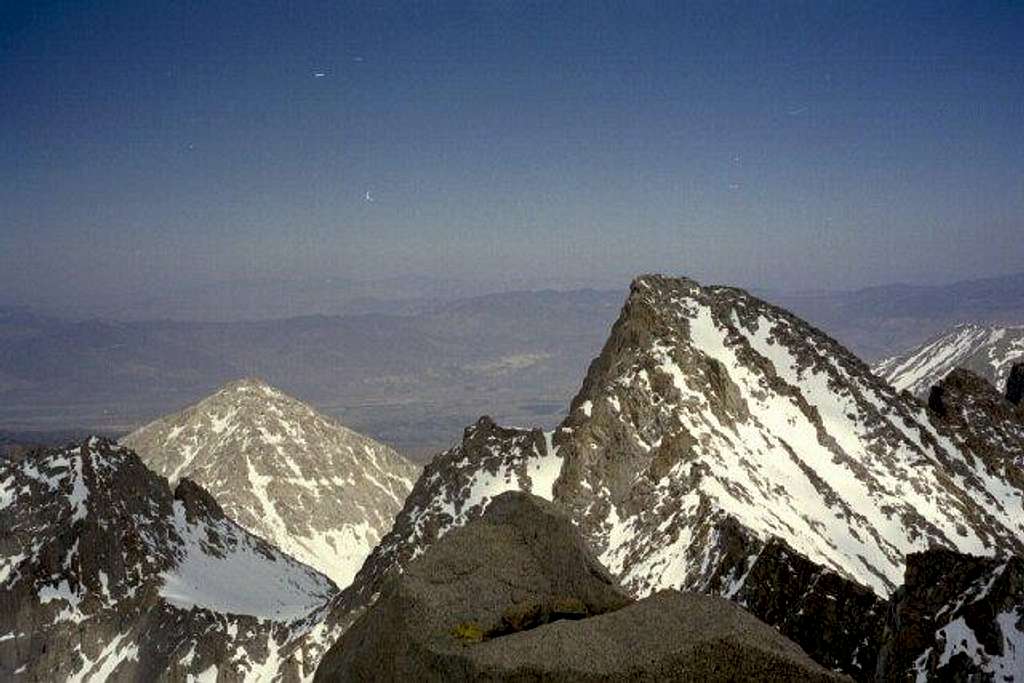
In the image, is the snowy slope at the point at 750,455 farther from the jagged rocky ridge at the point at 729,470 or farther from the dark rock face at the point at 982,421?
the dark rock face at the point at 982,421

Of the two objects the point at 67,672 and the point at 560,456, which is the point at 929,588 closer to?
the point at 560,456

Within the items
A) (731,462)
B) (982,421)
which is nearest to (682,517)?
(731,462)

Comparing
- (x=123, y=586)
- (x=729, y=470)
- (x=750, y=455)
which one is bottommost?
(x=123, y=586)

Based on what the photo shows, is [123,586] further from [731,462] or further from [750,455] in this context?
[750,455]

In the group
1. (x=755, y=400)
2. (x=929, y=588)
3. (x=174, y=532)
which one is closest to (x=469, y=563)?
(x=929, y=588)

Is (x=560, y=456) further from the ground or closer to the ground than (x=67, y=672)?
further from the ground

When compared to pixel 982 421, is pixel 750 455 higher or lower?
higher

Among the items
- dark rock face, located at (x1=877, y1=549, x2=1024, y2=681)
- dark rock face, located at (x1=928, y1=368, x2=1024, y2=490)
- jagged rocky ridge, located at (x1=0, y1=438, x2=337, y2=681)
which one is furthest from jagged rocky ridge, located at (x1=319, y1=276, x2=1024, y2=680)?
jagged rocky ridge, located at (x1=0, y1=438, x2=337, y2=681)
